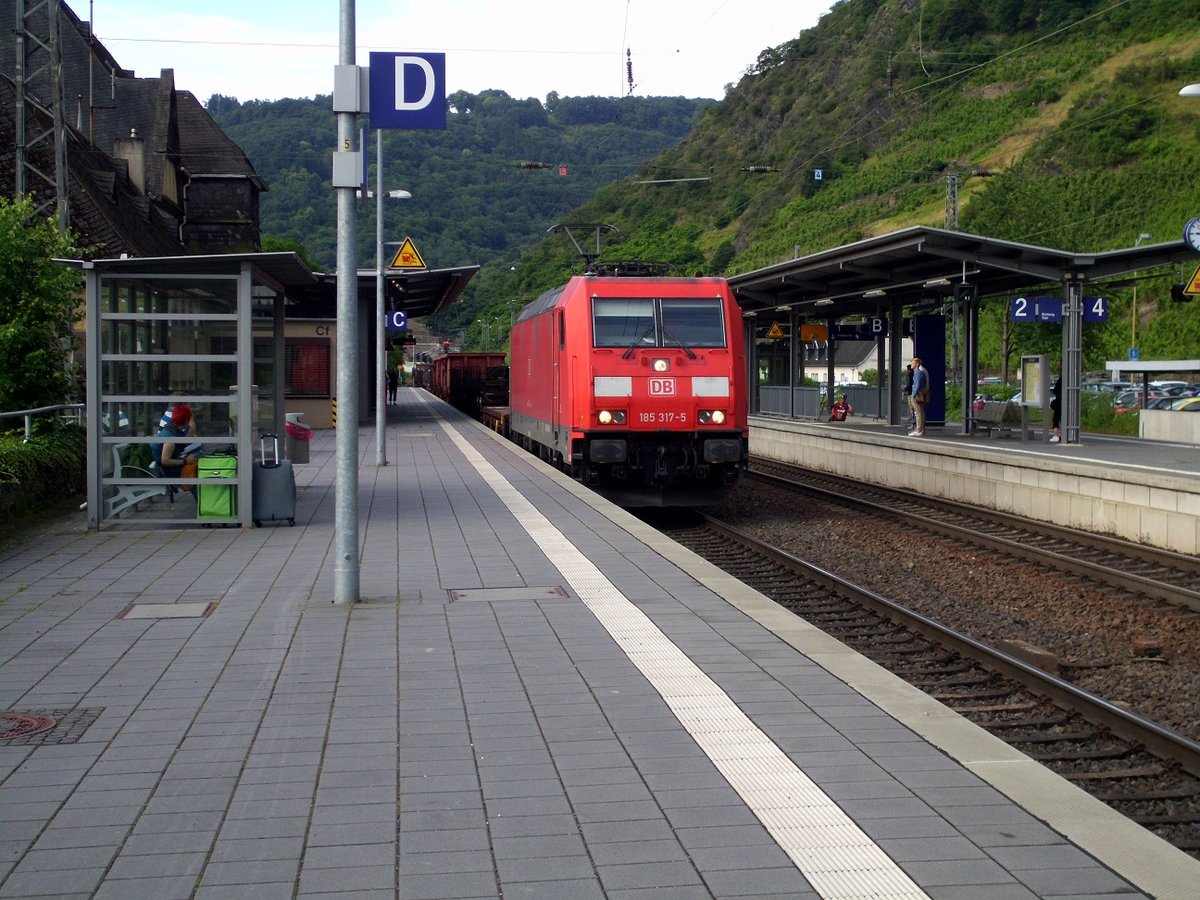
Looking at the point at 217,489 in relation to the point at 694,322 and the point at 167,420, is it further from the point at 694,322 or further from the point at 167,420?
the point at 694,322

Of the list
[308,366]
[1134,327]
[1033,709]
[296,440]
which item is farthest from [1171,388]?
[1033,709]

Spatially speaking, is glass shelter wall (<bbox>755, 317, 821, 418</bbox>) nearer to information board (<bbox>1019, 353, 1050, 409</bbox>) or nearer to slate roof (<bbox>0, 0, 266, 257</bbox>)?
information board (<bbox>1019, 353, 1050, 409</bbox>)

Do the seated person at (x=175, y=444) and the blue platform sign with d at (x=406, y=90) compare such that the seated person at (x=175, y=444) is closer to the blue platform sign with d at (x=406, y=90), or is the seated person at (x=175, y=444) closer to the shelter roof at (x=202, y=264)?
the shelter roof at (x=202, y=264)

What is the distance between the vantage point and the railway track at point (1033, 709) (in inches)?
229

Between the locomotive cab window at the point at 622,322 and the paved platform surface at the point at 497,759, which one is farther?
the locomotive cab window at the point at 622,322

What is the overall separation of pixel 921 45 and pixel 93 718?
78.5 m

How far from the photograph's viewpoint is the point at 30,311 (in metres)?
14.8

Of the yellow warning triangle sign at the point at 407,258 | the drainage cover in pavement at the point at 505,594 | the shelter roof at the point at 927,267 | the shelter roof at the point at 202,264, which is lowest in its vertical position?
the drainage cover in pavement at the point at 505,594

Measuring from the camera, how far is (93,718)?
5.82 meters

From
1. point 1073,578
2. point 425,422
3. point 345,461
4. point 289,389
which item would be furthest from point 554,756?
point 425,422

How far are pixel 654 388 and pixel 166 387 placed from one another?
5953 mm

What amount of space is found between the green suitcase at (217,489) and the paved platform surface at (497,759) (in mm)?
3064

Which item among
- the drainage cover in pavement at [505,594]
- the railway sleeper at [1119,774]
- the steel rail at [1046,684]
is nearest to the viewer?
the railway sleeper at [1119,774]

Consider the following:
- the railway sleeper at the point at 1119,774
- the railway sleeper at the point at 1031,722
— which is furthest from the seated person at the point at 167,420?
the railway sleeper at the point at 1119,774
